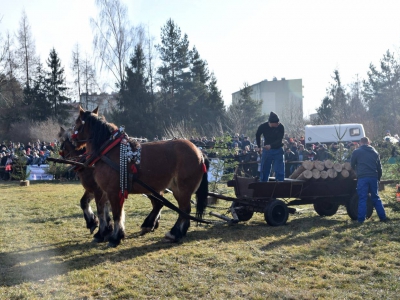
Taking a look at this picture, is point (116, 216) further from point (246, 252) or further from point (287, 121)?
point (287, 121)

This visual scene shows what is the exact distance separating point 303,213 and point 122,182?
500 cm

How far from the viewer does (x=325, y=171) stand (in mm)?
9398

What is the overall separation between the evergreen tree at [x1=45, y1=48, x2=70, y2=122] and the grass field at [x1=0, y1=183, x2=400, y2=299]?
3381cm

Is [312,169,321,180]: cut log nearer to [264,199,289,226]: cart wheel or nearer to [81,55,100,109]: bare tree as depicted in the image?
[264,199,289,226]: cart wheel

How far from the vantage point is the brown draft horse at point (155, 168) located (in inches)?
294

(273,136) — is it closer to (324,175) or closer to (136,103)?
(324,175)

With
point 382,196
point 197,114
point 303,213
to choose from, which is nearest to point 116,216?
point 303,213

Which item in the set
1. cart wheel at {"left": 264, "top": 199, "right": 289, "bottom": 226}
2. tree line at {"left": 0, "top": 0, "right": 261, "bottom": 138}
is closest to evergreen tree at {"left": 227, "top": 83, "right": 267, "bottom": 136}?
tree line at {"left": 0, "top": 0, "right": 261, "bottom": 138}

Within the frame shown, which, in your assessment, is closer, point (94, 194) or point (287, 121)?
point (94, 194)

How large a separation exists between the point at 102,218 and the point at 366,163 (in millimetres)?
5355

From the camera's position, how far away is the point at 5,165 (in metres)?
23.1

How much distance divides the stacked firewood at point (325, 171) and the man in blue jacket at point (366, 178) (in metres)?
0.43

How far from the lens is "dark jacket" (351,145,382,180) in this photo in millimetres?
9008

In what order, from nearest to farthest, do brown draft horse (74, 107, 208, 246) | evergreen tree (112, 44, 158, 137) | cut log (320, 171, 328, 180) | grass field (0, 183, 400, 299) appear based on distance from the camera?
grass field (0, 183, 400, 299), brown draft horse (74, 107, 208, 246), cut log (320, 171, 328, 180), evergreen tree (112, 44, 158, 137)
